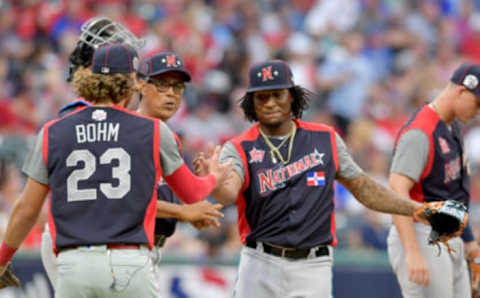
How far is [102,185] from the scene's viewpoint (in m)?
4.74

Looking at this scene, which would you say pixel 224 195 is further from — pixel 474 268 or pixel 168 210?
pixel 474 268

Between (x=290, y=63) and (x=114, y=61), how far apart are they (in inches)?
380

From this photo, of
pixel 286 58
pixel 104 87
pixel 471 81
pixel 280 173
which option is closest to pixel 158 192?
pixel 280 173

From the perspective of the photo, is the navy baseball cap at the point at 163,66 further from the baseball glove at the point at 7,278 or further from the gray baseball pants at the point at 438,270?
the gray baseball pants at the point at 438,270

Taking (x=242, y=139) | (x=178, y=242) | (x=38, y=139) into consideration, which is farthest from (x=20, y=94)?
(x=38, y=139)

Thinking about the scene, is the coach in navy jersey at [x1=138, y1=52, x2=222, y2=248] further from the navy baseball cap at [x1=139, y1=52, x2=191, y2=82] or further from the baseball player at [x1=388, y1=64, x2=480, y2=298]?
the baseball player at [x1=388, y1=64, x2=480, y2=298]

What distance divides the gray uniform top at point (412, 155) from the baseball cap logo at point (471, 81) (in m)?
0.50

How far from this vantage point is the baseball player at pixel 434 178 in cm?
661

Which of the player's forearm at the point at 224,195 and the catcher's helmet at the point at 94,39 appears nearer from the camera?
the player's forearm at the point at 224,195

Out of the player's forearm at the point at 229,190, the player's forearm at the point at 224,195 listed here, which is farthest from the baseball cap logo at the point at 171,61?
the player's forearm at the point at 224,195

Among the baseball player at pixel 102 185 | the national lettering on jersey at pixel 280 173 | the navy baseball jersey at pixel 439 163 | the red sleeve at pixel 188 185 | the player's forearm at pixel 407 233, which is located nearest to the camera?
the baseball player at pixel 102 185

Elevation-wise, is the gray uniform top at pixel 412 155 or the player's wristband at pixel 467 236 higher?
the gray uniform top at pixel 412 155

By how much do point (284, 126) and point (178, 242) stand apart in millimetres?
4346

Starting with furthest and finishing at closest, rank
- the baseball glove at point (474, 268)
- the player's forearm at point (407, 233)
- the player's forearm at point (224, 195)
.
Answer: the baseball glove at point (474, 268) < the player's forearm at point (407, 233) < the player's forearm at point (224, 195)
